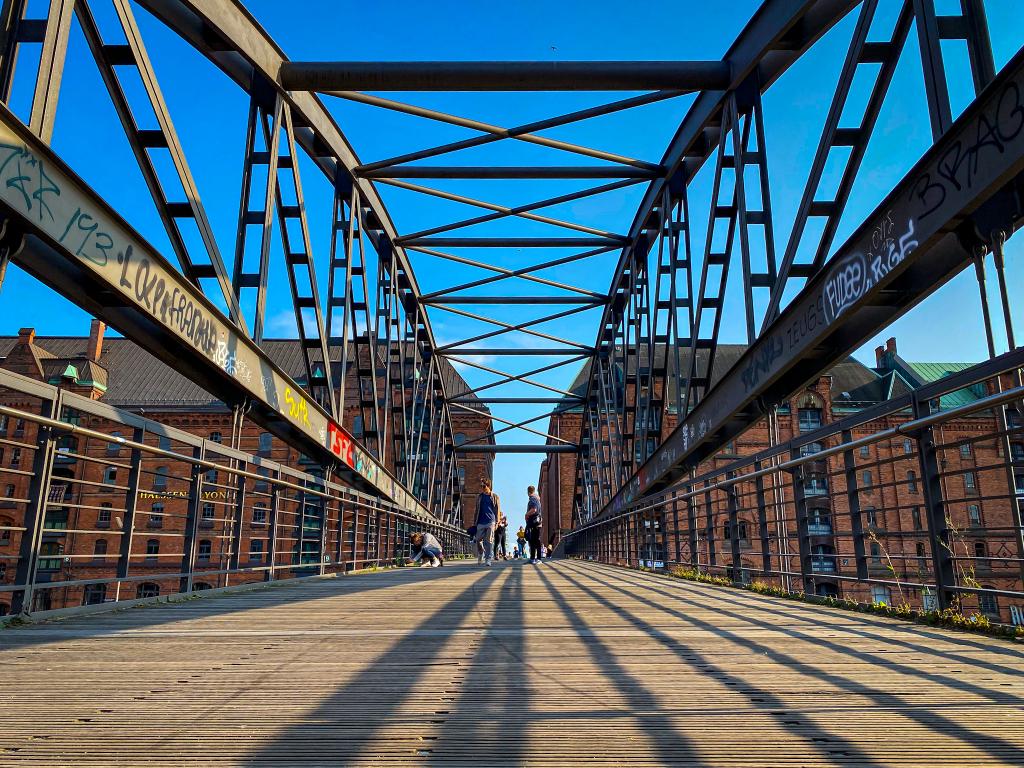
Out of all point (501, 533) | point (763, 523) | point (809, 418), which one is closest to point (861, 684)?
point (763, 523)

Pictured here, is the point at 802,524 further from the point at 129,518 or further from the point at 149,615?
the point at 129,518

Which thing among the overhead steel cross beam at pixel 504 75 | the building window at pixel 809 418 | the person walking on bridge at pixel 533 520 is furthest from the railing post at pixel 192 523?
the building window at pixel 809 418

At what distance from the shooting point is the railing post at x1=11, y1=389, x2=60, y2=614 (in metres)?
4.22

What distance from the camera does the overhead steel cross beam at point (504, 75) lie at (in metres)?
10.1

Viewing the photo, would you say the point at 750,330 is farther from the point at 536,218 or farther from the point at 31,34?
the point at 536,218

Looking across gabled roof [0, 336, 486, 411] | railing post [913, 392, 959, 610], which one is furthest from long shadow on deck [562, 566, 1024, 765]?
gabled roof [0, 336, 486, 411]

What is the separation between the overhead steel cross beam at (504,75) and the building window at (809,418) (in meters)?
40.2

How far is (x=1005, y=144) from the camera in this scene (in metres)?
4.46

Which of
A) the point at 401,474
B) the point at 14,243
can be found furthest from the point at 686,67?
the point at 401,474

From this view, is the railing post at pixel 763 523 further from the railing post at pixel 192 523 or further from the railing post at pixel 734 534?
the railing post at pixel 192 523

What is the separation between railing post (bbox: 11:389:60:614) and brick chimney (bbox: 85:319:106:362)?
54.9 m

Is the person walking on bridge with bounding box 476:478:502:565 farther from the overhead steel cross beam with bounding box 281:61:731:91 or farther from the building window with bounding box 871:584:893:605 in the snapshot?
the overhead steel cross beam with bounding box 281:61:731:91

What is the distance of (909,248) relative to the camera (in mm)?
5551

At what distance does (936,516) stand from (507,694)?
3421 mm
